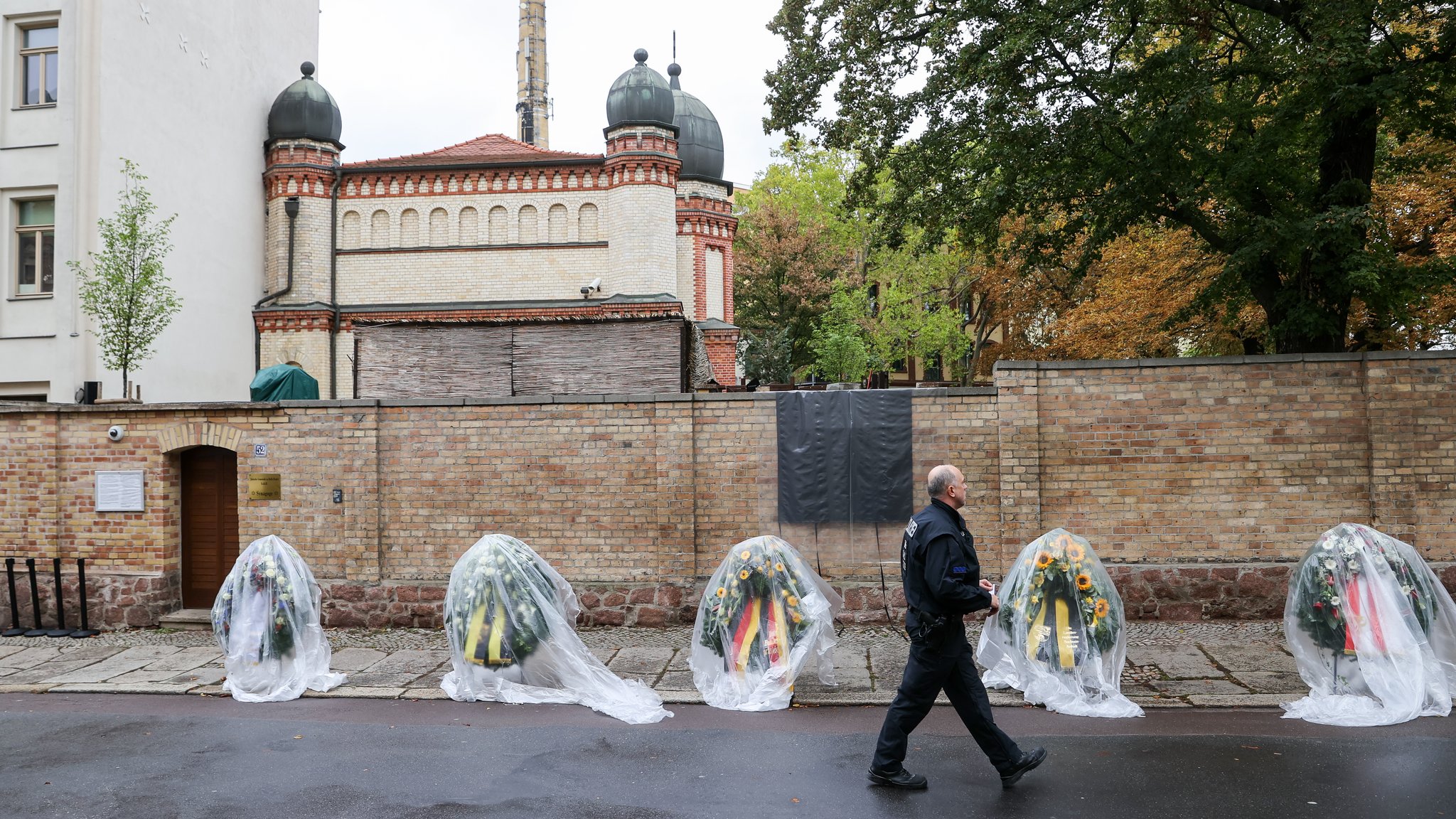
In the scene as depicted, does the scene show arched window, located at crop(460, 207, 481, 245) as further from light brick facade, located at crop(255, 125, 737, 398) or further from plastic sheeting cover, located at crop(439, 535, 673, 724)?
plastic sheeting cover, located at crop(439, 535, 673, 724)

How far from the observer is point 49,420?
40.2 ft

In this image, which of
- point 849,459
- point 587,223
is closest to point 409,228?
point 587,223

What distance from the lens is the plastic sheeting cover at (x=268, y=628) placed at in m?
A: 8.78

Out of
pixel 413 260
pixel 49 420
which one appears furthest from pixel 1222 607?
pixel 413 260

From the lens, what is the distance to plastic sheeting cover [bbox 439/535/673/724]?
27.3ft

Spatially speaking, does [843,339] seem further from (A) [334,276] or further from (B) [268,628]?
(B) [268,628]

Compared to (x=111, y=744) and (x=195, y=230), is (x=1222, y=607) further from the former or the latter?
(x=195, y=230)

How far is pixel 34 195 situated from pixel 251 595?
49.3ft

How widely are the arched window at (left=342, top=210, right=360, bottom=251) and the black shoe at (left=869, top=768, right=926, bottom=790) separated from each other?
23.2 meters

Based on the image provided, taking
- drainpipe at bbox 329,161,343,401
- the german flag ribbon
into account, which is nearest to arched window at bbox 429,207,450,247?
drainpipe at bbox 329,161,343,401

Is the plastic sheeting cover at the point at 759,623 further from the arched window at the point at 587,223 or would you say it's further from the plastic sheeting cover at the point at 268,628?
the arched window at the point at 587,223

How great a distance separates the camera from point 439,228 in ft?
83.6

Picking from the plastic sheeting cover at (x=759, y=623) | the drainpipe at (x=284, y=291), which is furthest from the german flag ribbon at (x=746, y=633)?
the drainpipe at (x=284, y=291)

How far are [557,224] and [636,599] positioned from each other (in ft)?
53.2
